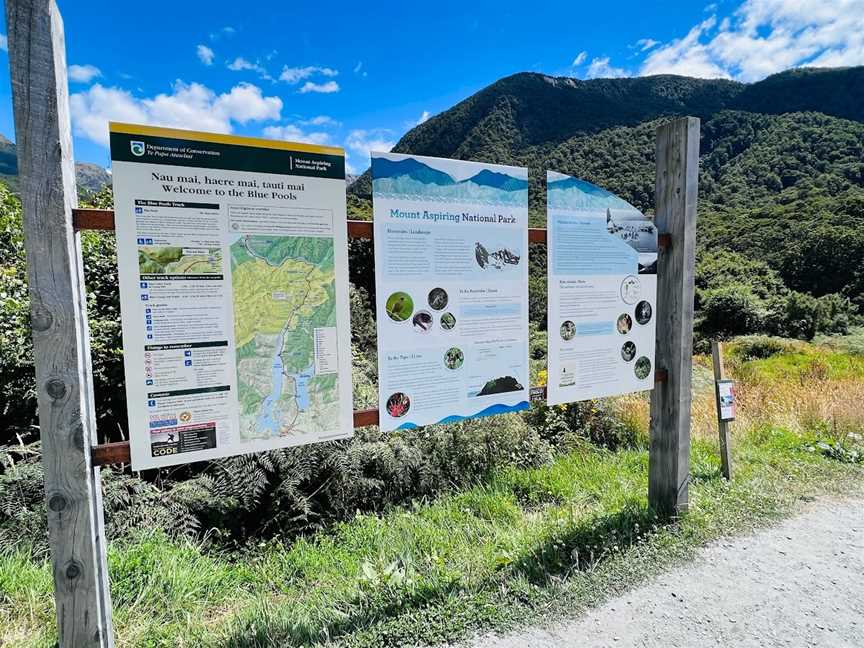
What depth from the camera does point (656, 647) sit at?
2.23m

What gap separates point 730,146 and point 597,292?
6277 centimetres

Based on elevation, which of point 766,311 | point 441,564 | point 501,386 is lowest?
point 441,564

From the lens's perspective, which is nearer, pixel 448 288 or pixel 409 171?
pixel 409 171

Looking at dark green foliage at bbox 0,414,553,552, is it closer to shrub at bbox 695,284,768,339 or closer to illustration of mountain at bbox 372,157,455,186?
illustration of mountain at bbox 372,157,455,186

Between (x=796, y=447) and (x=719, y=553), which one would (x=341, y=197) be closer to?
(x=719, y=553)

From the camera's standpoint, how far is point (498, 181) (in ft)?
9.00

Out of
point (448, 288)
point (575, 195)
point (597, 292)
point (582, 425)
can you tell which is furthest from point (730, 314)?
point (448, 288)

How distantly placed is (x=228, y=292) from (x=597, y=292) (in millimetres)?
2163

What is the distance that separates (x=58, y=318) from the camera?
71.9 inches

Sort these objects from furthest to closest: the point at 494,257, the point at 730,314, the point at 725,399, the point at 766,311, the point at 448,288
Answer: the point at 730,314 → the point at 766,311 → the point at 725,399 → the point at 494,257 → the point at 448,288

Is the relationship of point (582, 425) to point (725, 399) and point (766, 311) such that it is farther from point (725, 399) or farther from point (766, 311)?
point (766, 311)

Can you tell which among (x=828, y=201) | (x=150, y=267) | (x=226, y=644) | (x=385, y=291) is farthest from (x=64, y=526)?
(x=828, y=201)

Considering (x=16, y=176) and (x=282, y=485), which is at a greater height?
(x=16, y=176)

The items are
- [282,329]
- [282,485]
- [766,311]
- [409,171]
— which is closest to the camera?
[282,329]
